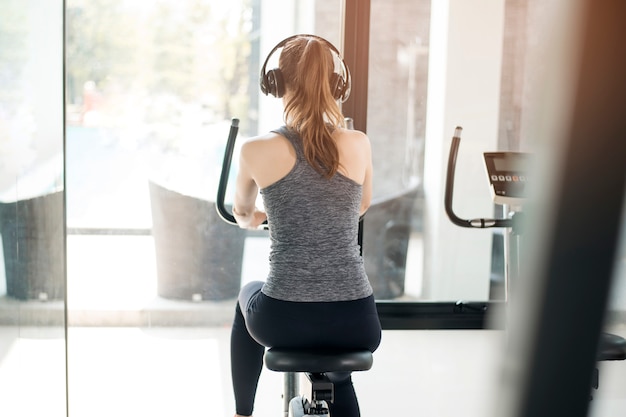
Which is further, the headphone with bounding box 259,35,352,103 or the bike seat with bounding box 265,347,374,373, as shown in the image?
the headphone with bounding box 259,35,352,103

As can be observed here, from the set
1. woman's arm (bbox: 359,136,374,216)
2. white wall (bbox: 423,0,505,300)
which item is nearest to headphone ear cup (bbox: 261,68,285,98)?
woman's arm (bbox: 359,136,374,216)

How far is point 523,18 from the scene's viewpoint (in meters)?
3.83

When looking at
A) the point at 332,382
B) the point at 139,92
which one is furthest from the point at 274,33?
the point at 332,382

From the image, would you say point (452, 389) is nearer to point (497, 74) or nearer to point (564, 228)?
point (497, 74)

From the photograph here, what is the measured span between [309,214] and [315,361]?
0.37 metres

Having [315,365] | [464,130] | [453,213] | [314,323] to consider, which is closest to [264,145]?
[314,323]

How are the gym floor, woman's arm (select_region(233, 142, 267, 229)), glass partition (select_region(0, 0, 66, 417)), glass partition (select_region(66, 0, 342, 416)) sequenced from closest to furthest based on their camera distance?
glass partition (select_region(0, 0, 66, 417)) → woman's arm (select_region(233, 142, 267, 229)) → the gym floor → glass partition (select_region(66, 0, 342, 416))

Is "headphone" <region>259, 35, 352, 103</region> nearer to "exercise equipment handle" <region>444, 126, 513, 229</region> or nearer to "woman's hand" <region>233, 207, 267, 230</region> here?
"woman's hand" <region>233, 207, 267, 230</region>

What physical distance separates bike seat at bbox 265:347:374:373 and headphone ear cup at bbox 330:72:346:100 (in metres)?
0.71

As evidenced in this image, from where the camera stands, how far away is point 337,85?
213cm

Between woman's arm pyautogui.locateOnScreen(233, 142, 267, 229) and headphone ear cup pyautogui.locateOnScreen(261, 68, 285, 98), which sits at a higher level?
headphone ear cup pyautogui.locateOnScreen(261, 68, 285, 98)

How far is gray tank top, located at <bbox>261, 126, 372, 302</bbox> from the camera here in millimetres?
1978

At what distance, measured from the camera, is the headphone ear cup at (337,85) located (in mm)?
2117

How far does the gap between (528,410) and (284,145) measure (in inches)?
65.7
